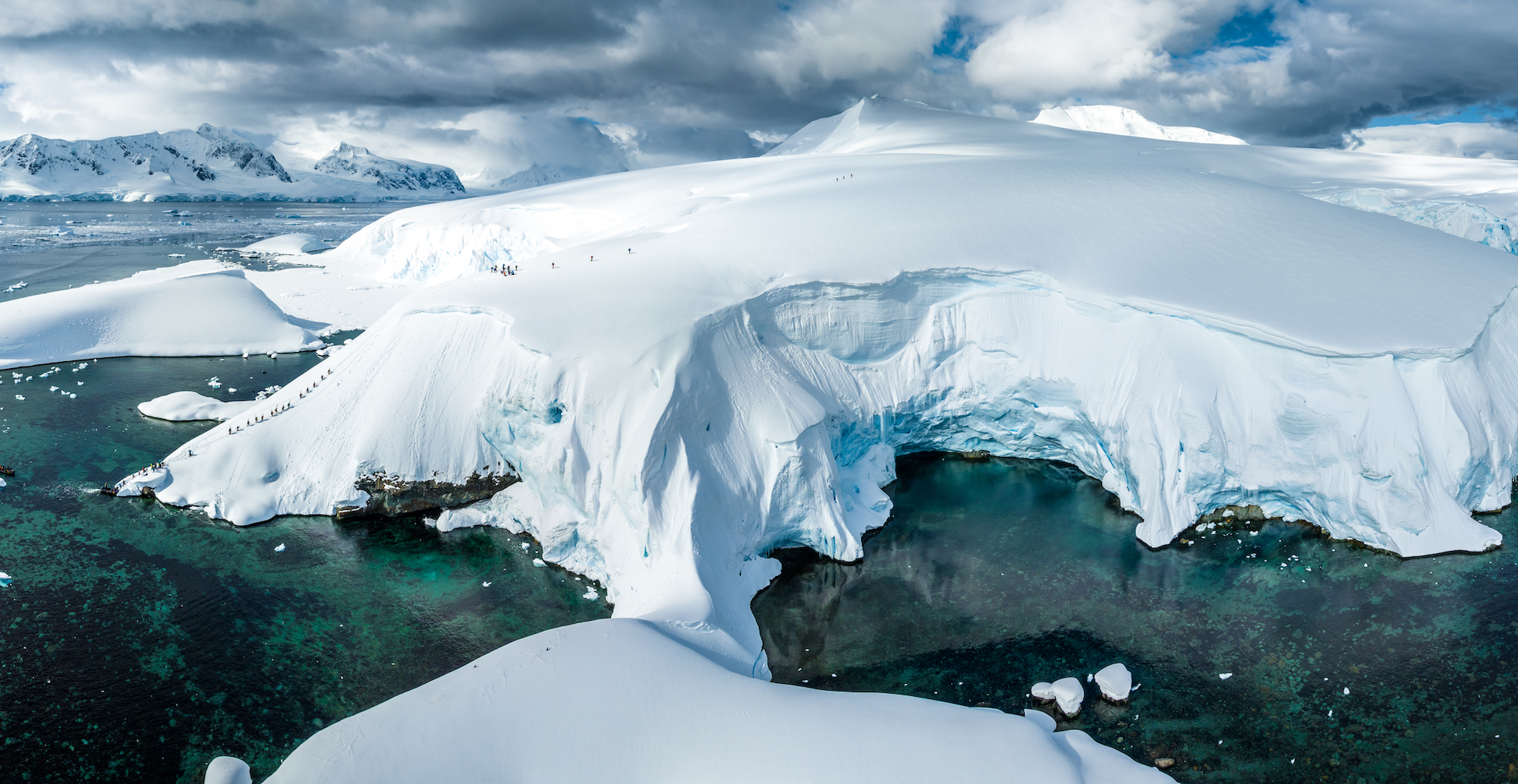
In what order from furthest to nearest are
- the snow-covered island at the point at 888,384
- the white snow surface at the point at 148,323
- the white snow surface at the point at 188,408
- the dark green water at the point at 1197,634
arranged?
the white snow surface at the point at 148,323
the white snow surface at the point at 188,408
the snow-covered island at the point at 888,384
the dark green water at the point at 1197,634

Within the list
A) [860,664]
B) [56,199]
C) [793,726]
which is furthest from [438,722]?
[56,199]

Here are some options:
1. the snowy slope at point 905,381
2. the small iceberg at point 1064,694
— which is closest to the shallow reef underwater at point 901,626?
the small iceberg at point 1064,694

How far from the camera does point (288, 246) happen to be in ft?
194

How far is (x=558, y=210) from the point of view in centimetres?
3506

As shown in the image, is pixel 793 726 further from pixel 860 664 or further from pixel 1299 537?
pixel 1299 537

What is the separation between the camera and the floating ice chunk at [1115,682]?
35.8 feet

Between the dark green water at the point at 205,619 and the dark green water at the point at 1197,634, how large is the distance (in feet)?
16.6

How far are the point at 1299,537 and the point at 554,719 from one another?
14680 millimetres

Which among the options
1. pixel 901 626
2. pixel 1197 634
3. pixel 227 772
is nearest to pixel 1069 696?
pixel 901 626

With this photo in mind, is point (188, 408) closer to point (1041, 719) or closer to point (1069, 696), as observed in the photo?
point (1041, 719)

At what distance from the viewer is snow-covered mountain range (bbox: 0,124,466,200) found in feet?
513

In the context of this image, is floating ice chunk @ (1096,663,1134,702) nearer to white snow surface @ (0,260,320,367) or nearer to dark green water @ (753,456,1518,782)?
dark green water @ (753,456,1518,782)

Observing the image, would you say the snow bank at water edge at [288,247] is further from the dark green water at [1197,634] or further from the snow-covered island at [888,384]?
the dark green water at [1197,634]

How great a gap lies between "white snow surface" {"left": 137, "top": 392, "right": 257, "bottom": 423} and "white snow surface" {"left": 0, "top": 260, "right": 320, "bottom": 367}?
7.27 metres
